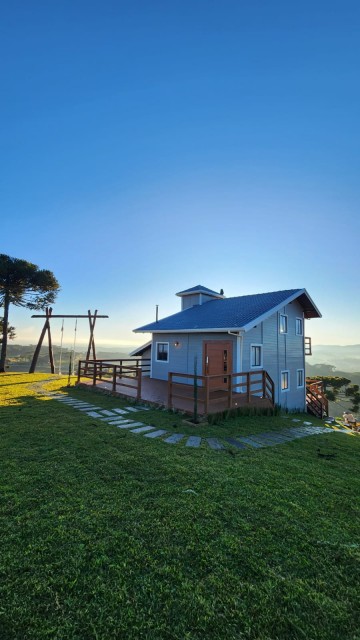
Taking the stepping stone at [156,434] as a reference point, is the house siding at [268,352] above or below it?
above

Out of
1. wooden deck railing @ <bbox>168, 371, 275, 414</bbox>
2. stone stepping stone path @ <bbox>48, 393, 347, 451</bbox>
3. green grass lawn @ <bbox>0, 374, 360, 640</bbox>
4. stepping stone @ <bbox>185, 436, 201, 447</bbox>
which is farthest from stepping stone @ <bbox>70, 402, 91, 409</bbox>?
stepping stone @ <bbox>185, 436, 201, 447</bbox>

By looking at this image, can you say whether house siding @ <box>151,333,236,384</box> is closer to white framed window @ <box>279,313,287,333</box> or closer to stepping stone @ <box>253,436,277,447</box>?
white framed window @ <box>279,313,287,333</box>

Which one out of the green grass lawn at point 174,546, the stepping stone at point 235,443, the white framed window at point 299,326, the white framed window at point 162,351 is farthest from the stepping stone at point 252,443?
the white framed window at point 299,326

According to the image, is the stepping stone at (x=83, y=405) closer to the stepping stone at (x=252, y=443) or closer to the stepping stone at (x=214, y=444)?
the stepping stone at (x=214, y=444)

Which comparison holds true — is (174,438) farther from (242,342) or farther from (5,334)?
(5,334)

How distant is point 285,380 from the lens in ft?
51.5

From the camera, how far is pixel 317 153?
15727 mm

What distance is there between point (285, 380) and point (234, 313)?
218 inches

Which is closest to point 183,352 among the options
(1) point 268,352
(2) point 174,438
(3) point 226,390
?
(3) point 226,390

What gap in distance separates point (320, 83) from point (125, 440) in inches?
742

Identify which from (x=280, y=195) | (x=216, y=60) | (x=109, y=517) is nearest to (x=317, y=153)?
(x=280, y=195)

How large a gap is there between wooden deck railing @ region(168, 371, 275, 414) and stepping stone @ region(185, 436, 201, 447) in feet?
5.92

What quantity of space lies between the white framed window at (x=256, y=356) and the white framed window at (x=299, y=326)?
475cm

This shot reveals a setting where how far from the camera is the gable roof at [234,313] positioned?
1259cm
